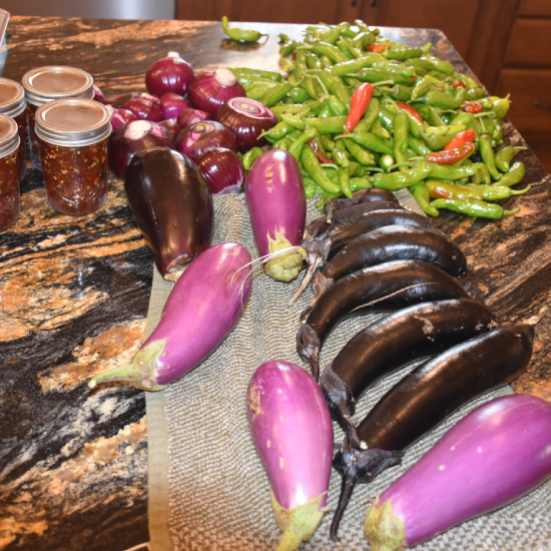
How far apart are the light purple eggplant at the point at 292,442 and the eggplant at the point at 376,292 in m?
0.12

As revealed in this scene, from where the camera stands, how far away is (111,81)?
61.3 inches

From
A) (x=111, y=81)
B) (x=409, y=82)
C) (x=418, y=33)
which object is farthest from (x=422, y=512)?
(x=418, y=33)

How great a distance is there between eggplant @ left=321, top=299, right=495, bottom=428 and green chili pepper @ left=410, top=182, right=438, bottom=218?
1.22 feet

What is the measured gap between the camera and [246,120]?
4.37 ft

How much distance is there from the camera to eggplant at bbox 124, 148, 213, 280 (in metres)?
1.01

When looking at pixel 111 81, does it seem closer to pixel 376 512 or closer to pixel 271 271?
pixel 271 271

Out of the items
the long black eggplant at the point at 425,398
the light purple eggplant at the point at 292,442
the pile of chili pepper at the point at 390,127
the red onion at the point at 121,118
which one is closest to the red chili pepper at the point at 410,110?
the pile of chili pepper at the point at 390,127

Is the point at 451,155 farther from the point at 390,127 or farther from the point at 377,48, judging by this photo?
the point at 377,48

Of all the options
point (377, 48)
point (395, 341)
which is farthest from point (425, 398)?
point (377, 48)

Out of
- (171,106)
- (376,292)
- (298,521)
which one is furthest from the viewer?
(171,106)

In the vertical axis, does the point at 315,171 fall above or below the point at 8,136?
below

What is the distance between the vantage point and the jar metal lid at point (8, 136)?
1014 millimetres

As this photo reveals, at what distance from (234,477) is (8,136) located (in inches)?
23.2

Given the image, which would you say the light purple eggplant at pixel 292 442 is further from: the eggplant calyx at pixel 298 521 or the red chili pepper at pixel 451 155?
the red chili pepper at pixel 451 155
